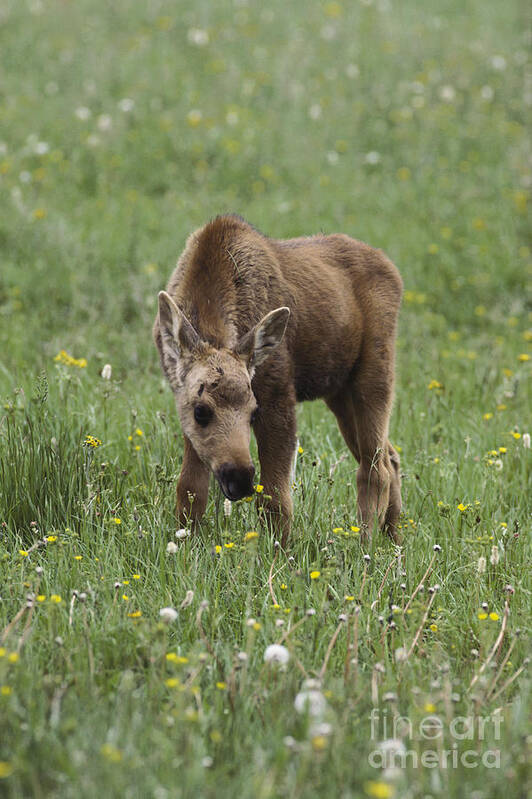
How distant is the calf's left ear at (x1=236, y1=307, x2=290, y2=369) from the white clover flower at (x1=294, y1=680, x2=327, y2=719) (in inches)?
71.2

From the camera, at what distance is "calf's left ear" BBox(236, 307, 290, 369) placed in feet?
13.8

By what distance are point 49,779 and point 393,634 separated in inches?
58.7

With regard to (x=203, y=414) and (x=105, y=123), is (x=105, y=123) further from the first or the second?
(x=203, y=414)

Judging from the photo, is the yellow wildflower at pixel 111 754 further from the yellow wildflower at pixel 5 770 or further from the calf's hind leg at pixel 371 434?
the calf's hind leg at pixel 371 434

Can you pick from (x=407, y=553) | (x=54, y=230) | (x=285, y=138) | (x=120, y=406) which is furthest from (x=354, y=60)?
(x=407, y=553)

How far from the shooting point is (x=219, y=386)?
4.08 metres

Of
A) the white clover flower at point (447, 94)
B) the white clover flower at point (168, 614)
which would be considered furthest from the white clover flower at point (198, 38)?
the white clover flower at point (168, 614)

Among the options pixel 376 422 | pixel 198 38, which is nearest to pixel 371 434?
pixel 376 422

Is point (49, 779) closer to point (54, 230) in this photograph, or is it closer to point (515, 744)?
point (515, 744)

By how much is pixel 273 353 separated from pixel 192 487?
0.79 meters

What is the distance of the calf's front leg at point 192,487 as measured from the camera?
4535 mm

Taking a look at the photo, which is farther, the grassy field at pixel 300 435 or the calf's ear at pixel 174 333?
the calf's ear at pixel 174 333

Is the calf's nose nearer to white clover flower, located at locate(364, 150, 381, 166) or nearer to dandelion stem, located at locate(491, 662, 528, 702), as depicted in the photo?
dandelion stem, located at locate(491, 662, 528, 702)

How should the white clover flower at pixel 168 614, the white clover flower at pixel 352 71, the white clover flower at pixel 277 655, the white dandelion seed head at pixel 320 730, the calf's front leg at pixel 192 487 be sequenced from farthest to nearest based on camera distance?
the white clover flower at pixel 352 71
the calf's front leg at pixel 192 487
the white clover flower at pixel 168 614
the white clover flower at pixel 277 655
the white dandelion seed head at pixel 320 730
